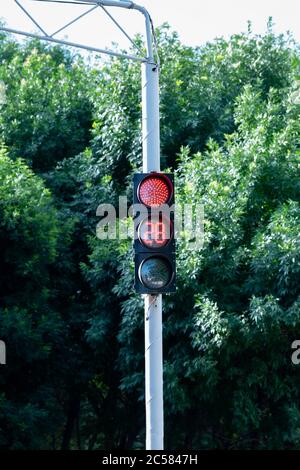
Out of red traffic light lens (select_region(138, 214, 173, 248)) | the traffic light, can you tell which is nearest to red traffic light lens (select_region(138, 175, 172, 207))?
the traffic light

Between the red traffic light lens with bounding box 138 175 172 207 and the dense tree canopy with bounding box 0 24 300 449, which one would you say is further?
the dense tree canopy with bounding box 0 24 300 449

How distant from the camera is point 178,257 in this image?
14078 millimetres

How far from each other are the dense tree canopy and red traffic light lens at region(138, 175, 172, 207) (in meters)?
5.22

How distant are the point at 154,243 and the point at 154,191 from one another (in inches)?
16.6

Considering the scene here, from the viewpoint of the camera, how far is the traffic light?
8156 mm

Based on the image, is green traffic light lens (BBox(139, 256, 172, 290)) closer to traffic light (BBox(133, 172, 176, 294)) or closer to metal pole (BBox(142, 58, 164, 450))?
traffic light (BBox(133, 172, 176, 294))

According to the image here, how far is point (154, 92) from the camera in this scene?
8875 mm

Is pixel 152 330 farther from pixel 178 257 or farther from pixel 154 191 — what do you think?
pixel 178 257

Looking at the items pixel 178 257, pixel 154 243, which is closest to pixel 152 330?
pixel 154 243

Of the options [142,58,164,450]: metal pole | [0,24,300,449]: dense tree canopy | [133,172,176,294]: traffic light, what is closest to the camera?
[133,172,176,294]: traffic light

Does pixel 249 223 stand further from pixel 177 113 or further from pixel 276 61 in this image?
pixel 276 61

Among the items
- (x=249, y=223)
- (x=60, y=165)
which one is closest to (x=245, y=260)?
(x=249, y=223)

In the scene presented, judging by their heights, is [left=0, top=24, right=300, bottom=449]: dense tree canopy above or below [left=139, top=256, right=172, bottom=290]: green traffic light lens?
above
